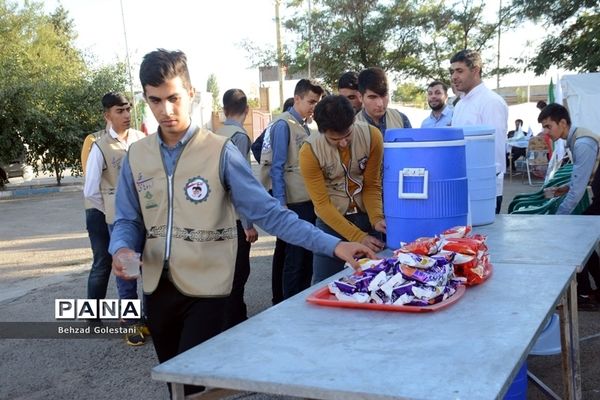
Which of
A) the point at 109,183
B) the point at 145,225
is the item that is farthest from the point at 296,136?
the point at 145,225

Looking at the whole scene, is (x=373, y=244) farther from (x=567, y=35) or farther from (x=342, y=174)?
(x=567, y=35)

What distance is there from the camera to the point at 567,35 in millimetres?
17516

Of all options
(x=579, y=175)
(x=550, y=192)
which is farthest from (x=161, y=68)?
(x=550, y=192)

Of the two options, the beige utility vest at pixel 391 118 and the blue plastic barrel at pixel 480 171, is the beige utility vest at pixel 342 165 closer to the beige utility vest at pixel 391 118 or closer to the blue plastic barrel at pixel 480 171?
Answer: the blue plastic barrel at pixel 480 171

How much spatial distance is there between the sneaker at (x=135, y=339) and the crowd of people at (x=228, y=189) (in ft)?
0.04

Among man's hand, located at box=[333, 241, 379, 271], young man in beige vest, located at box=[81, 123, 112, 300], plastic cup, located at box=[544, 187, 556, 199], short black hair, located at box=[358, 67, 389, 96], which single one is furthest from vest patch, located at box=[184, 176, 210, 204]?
plastic cup, located at box=[544, 187, 556, 199]

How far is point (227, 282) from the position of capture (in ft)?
7.63

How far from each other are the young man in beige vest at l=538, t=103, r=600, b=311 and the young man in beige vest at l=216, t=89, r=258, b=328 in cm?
220

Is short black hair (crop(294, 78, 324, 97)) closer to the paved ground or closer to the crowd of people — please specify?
the crowd of people

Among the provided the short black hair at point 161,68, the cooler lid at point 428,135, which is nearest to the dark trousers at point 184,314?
the short black hair at point 161,68

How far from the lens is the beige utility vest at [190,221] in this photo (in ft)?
7.52

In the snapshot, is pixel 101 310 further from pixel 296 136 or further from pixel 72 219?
pixel 72 219

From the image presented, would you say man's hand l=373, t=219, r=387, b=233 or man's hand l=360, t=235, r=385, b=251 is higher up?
man's hand l=373, t=219, r=387, b=233

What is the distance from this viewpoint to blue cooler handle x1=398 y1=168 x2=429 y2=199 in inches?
104
